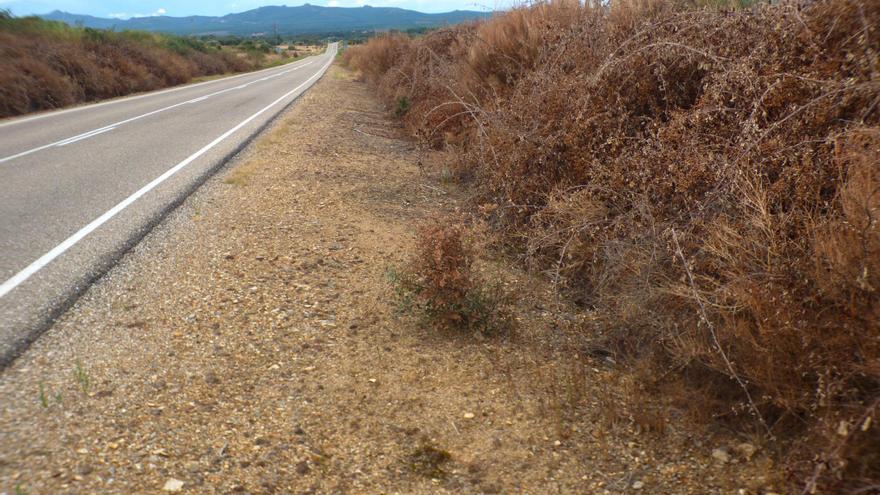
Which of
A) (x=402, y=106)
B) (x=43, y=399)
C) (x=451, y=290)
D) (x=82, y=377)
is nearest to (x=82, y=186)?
(x=82, y=377)

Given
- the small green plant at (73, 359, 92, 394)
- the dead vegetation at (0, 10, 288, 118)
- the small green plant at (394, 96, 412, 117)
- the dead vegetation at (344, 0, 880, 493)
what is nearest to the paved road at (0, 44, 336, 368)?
the small green plant at (73, 359, 92, 394)

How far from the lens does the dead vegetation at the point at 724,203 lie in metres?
2.87

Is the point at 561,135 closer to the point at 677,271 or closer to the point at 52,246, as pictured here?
the point at 677,271

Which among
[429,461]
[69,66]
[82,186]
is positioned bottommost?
[429,461]

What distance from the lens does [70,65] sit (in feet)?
64.8

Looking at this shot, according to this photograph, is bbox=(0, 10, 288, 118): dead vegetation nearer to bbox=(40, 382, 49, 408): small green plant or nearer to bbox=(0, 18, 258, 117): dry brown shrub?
bbox=(0, 18, 258, 117): dry brown shrub

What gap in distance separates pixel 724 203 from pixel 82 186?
7.28 metres

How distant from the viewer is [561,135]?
5.84m

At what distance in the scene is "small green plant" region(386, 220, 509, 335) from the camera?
4.51 m

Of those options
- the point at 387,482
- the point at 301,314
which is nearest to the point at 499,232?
the point at 301,314

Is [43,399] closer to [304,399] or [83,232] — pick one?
[304,399]

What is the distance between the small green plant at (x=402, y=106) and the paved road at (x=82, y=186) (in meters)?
2.92

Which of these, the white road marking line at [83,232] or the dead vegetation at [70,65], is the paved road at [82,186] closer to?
the white road marking line at [83,232]

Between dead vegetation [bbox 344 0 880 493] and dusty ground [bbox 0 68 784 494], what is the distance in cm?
37
